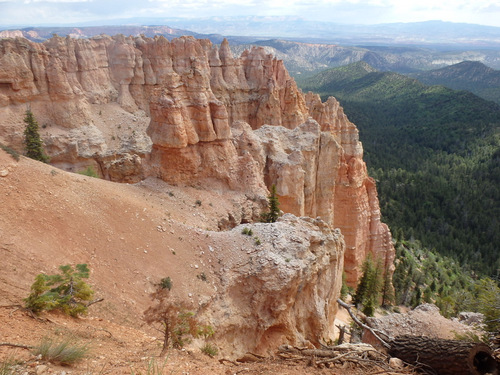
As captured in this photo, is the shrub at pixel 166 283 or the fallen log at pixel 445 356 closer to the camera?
the fallen log at pixel 445 356

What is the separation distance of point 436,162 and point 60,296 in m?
95.3

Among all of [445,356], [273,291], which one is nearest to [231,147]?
[273,291]

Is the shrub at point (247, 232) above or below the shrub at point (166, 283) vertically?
above

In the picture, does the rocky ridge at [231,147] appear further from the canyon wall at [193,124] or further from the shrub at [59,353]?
the shrub at [59,353]

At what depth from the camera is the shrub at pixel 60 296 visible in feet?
26.4

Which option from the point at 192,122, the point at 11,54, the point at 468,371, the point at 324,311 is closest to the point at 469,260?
the point at 324,311

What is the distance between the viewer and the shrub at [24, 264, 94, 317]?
8.05 metres

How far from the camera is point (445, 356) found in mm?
6422

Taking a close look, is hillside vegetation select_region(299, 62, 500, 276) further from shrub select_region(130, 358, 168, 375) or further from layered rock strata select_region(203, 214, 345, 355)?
shrub select_region(130, 358, 168, 375)

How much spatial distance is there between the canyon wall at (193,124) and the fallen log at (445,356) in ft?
48.9

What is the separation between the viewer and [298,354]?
26.0 ft

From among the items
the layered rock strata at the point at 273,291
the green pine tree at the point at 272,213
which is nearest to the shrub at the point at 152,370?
the layered rock strata at the point at 273,291

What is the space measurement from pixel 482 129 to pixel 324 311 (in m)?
108

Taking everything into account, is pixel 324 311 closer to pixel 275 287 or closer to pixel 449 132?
pixel 275 287
